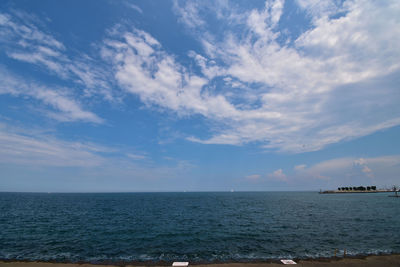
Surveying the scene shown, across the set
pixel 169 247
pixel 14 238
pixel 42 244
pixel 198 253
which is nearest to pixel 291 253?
pixel 198 253

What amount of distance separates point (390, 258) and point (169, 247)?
28.1 meters

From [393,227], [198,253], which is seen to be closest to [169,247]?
[198,253]

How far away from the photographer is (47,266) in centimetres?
1916

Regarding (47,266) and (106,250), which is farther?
(106,250)

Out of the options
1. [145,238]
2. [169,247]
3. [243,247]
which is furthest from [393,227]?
[145,238]

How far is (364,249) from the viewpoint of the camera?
28.4 m

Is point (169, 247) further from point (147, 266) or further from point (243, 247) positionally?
point (243, 247)

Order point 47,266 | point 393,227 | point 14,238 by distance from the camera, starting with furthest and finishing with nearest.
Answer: point 393,227, point 14,238, point 47,266

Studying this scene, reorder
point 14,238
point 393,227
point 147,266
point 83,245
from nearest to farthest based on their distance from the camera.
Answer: point 147,266, point 83,245, point 14,238, point 393,227

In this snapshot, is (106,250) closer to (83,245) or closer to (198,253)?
(83,245)

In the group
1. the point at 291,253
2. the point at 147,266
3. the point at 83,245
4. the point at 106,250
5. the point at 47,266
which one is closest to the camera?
the point at 47,266

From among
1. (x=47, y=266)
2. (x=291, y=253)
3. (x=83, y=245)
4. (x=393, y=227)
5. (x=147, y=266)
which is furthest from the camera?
(x=393, y=227)

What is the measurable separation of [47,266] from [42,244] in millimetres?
16656

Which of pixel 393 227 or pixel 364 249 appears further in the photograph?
pixel 393 227
